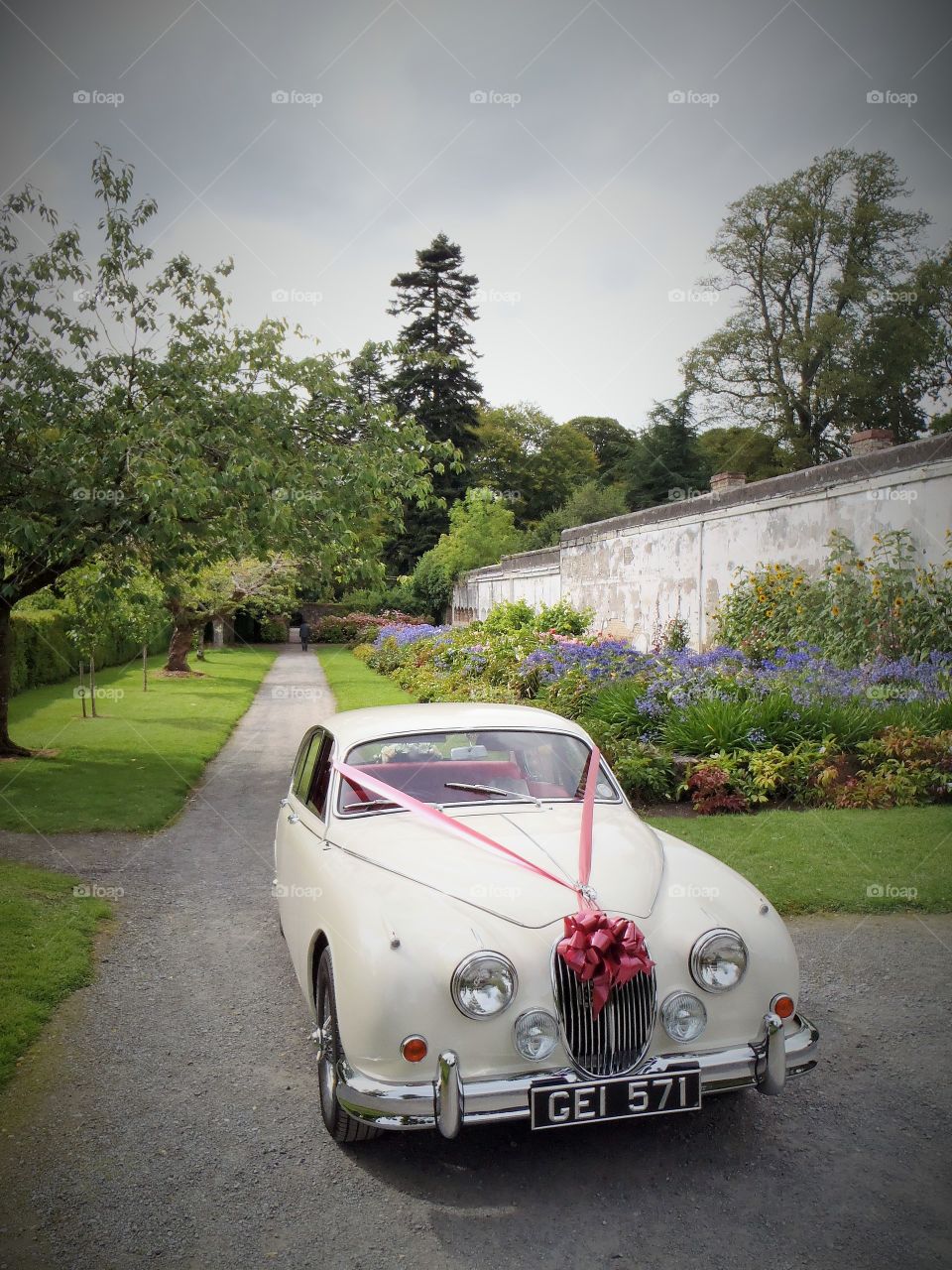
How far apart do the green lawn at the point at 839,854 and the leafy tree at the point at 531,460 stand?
43.8 metres

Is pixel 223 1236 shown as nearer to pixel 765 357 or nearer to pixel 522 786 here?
pixel 522 786

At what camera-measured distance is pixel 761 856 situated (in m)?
7.23

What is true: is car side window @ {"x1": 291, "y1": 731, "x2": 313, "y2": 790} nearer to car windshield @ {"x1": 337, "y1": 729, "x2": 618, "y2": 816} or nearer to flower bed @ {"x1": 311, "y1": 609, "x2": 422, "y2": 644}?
car windshield @ {"x1": 337, "y1": 729, "x2": 618, "y2": 816}

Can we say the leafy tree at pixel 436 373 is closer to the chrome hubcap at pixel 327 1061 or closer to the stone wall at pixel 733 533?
the stone wall at pixel 733 533

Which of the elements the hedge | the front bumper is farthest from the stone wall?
the hedge

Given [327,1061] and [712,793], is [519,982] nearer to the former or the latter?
[327,1061]

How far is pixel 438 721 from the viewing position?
4.95 meters

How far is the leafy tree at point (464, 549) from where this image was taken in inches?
1474

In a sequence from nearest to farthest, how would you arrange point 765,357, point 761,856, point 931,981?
point 931,981, point 761,856, point 765,357

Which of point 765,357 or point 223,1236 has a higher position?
point 765,357

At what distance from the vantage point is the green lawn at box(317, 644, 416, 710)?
746 inches

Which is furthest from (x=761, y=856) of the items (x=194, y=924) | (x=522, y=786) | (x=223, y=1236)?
(x=223, y=1236)

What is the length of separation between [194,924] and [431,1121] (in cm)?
357

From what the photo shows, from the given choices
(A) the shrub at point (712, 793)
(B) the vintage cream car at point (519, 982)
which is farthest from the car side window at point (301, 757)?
(A) the shrub at point (712, 793)
